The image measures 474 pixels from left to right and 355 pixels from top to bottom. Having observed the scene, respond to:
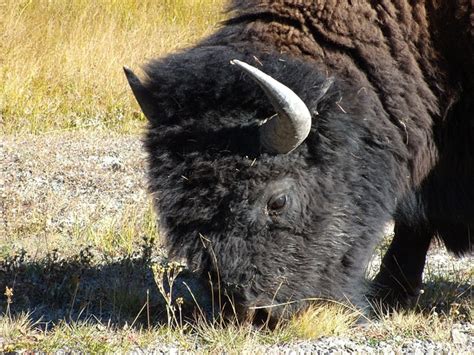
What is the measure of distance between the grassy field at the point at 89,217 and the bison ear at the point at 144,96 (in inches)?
35.8

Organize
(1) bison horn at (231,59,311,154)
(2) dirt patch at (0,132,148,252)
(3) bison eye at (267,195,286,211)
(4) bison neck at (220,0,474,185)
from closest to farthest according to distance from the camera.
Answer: (1) bison horn at (231,59,311,154) → (3) bison eye at (267,195,286,211) → (4) bison neck at (220,0,474,185) → (2) dirt patch at (0,132,148,252)

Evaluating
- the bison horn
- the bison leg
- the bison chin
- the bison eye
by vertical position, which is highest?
the bison horn

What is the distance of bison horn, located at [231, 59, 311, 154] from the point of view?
439 cm

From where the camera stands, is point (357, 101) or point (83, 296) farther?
point (83, 296)

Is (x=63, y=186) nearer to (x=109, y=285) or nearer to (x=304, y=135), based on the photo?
(x=109, y=285)

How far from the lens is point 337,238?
16.6ft

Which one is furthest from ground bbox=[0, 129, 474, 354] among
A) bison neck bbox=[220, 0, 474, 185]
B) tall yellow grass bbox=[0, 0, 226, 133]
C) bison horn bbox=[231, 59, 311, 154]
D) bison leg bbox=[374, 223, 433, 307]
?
tall yellow grass bbox=[0, 0, 226, 133]

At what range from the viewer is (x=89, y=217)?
7367 millimetres

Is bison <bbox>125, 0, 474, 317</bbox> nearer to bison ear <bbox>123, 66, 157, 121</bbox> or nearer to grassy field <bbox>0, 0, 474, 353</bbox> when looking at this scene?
bison ear <bbox>123, 66, 157, 121</bbox>

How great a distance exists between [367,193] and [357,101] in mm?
550

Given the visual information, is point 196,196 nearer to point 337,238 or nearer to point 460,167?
point 337,238

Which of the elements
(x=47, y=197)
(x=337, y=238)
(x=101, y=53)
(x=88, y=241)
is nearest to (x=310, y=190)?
(x=337, y=238)

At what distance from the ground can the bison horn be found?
998mm

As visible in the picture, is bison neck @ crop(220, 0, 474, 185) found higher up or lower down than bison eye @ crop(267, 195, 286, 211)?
higher up
